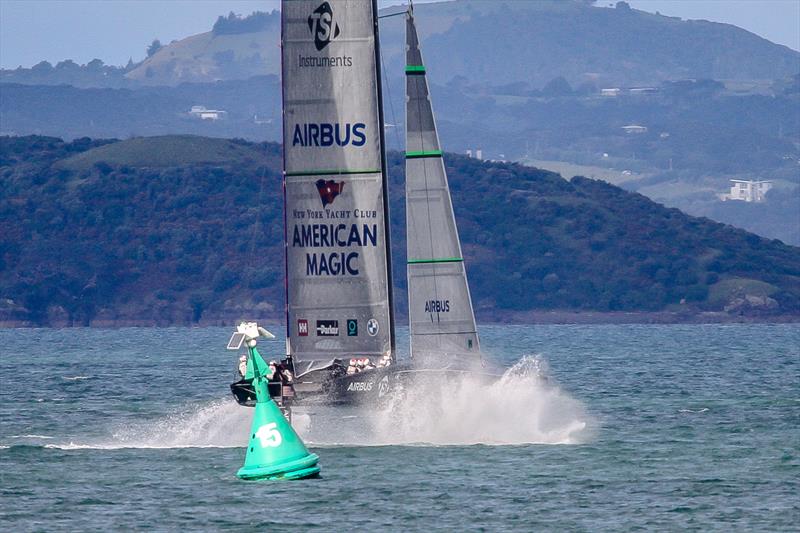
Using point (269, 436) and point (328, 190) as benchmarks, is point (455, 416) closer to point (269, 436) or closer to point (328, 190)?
point (328, 190)

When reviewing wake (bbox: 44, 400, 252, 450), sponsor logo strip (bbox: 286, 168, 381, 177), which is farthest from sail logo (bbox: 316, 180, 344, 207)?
wake (bbox: 44, 400, 252, 450)

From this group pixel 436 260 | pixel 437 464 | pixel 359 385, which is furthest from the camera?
pixel 436 260

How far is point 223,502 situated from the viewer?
1273 inches

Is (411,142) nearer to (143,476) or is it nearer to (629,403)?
(143,476)

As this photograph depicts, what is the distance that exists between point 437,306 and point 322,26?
22.6 feet

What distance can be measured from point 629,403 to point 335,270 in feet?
70.7

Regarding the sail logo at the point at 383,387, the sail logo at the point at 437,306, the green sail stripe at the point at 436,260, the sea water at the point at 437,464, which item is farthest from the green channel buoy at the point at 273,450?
the green sail stripe at the point at 436,260

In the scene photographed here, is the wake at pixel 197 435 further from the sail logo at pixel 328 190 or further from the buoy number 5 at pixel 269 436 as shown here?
the buoy number 5 at pixel 269 436

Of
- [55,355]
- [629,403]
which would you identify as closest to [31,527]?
[629,403]

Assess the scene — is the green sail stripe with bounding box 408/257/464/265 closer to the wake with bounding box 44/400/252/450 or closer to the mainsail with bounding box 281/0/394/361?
the mainsail with bounding box 281/0/394/361

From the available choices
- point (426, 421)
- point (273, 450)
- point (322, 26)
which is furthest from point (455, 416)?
point (322, 26)

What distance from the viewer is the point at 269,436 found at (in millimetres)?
33188

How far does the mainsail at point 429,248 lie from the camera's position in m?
40.6

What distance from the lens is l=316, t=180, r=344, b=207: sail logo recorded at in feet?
127
